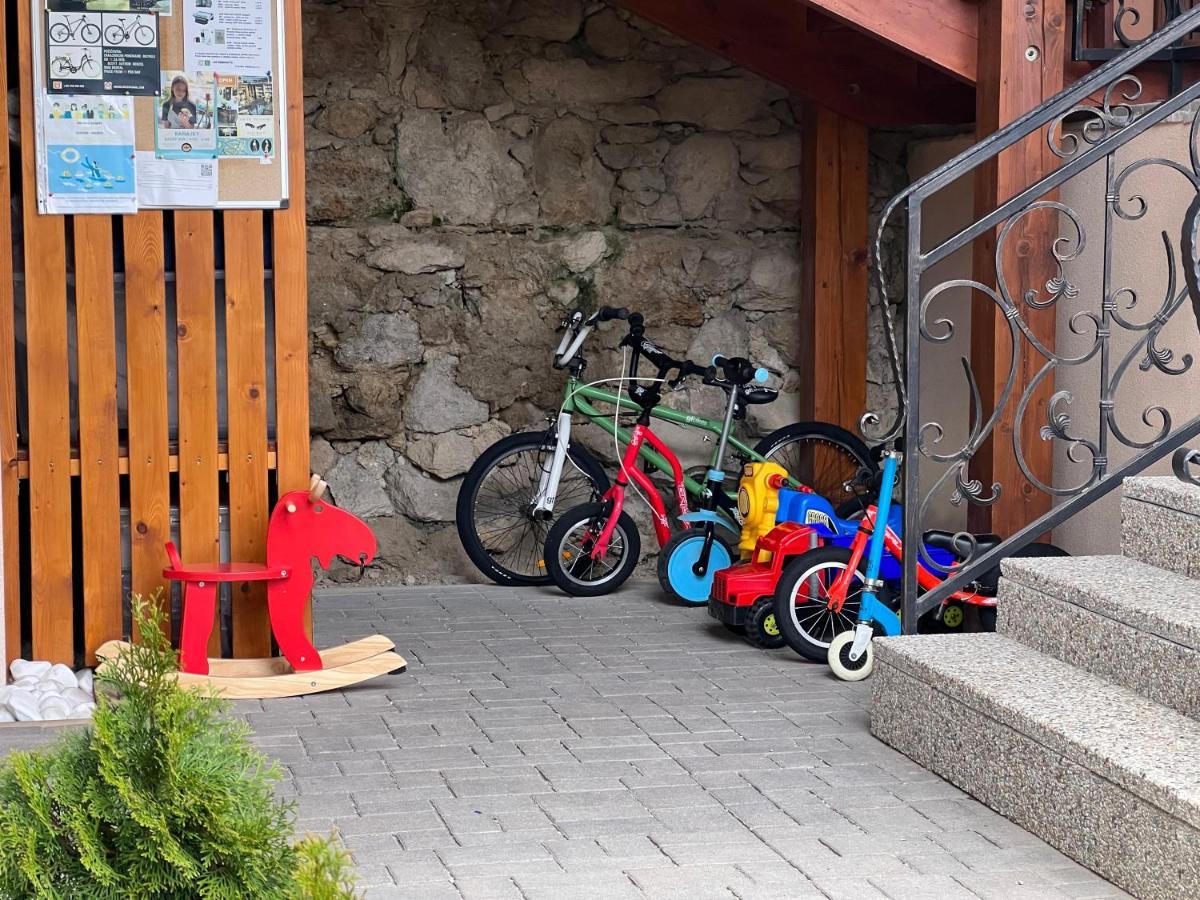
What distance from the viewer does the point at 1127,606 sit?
11.3ft

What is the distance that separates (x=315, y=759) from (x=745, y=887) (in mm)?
1325

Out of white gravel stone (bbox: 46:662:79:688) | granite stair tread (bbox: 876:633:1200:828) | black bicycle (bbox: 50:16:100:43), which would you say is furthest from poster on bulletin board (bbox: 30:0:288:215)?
granite stair tread (bbox: 876:633:1200:828)

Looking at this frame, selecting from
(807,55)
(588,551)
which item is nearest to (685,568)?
(588,551)

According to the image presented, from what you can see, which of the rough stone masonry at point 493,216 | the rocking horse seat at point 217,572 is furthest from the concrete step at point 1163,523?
the rough stone masonry at point 493,216

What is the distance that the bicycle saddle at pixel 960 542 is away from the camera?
14.2 feet

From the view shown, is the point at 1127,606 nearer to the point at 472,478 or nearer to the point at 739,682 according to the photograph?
the point at 739,682

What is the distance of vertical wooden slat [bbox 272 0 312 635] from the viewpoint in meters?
4.59

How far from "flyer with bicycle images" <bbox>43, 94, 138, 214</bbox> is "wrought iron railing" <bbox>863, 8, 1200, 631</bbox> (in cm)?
222

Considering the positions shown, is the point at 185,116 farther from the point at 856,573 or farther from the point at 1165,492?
the point at 1165,492

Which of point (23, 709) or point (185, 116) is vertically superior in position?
point (185, 116)

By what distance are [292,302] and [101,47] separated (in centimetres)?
92

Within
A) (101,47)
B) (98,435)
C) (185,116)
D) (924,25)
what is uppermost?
(924,25)

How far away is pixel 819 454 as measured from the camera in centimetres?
641

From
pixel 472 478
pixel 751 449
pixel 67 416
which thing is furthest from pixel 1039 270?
pixel 67 416
